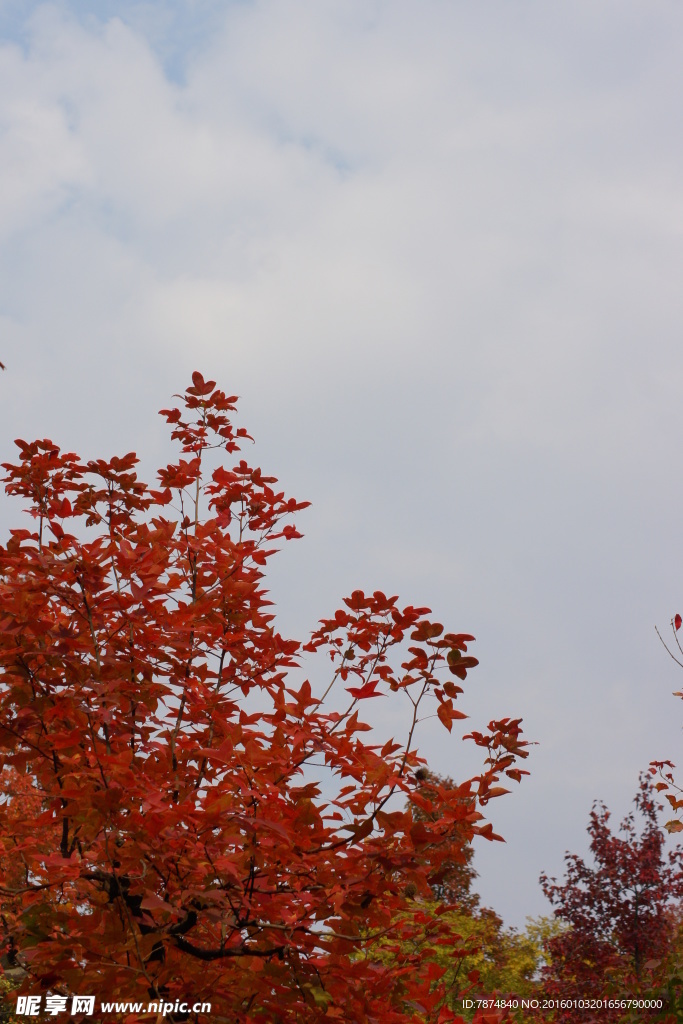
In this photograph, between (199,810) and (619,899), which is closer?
(199,810)

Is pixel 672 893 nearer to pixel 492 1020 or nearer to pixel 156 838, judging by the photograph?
pixel 492 1020

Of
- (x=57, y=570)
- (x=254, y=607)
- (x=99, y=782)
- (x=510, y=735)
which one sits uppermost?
(x=254, y=607)

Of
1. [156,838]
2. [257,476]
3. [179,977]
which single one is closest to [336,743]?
[156,838]

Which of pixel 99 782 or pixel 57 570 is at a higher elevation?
A: pixel 57 570

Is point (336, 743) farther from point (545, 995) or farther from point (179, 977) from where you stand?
point (545, 995)

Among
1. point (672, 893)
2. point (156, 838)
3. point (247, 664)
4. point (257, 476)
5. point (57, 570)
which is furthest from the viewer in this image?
point (672, 893)

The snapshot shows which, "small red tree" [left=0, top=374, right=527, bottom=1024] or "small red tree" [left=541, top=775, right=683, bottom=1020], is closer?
"small red tree" [left=0, top=374, right=527, bottom=1024]

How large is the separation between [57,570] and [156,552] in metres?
0.46

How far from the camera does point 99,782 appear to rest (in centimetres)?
354

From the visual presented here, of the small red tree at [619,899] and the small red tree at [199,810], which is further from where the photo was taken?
the small red tree at [619,899]

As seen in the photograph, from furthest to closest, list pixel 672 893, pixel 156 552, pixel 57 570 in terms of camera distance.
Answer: pixel 672 893
pixel 156 552
pixel 57 570

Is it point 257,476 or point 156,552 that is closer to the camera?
point 156,552

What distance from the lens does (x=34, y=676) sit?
3967 millimetres

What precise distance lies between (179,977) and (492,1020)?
4.76 ft
